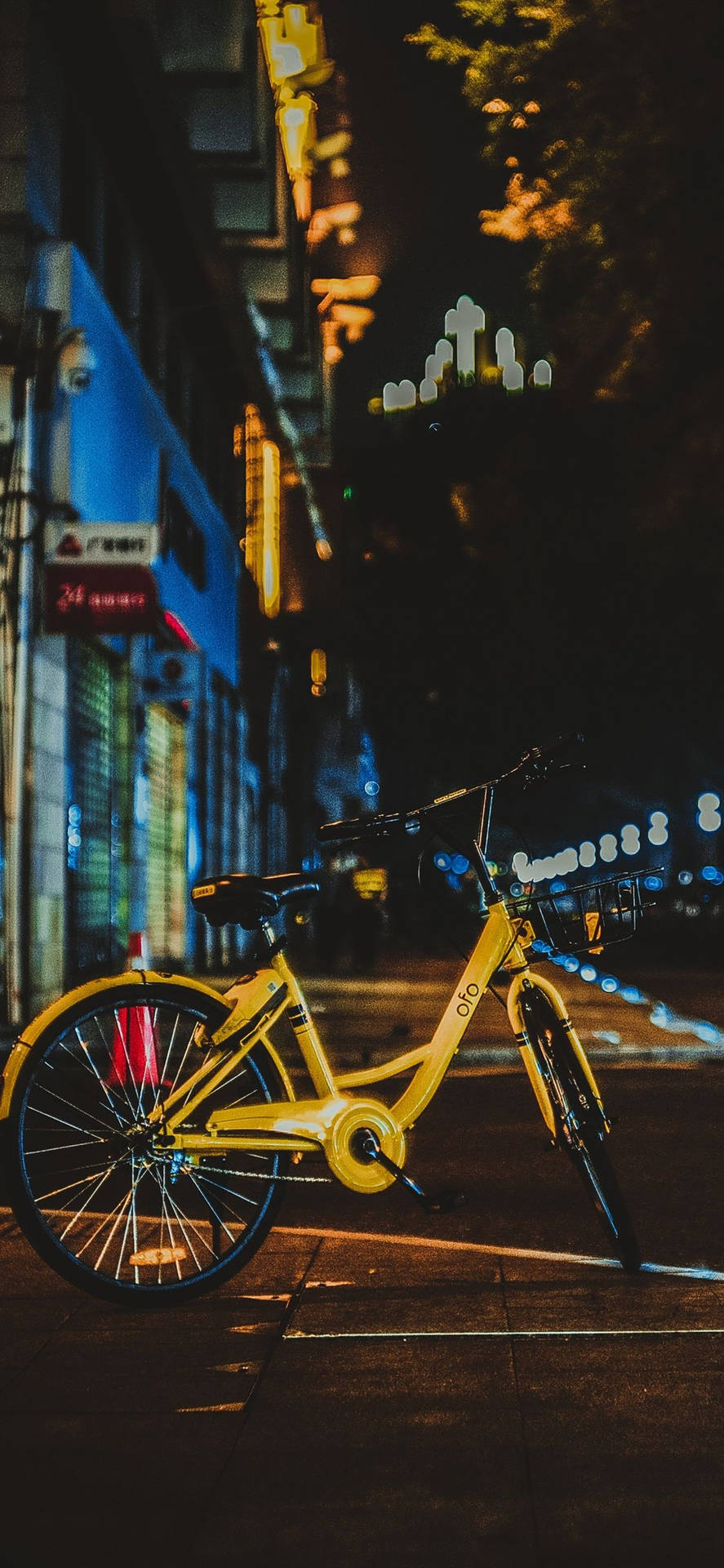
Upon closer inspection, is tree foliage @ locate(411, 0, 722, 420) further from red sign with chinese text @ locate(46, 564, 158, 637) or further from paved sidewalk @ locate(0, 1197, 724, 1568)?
paved sidewalk @ locate(0, 1197, 724, 1568)

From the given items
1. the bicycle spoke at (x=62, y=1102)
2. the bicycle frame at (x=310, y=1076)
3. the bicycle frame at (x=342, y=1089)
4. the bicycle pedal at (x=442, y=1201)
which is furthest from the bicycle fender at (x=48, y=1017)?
the bicycle pedal at (x=442, y=1201)

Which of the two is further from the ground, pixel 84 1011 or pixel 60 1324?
pixel 84 1011

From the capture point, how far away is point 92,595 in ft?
50.1

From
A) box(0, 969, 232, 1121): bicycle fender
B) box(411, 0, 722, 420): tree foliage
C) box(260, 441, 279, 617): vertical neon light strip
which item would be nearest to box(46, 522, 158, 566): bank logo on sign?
box(411, 0, 722, 420): tree foliage

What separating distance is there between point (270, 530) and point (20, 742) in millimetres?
19493

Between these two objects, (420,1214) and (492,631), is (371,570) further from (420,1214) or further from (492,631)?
(420,1214)

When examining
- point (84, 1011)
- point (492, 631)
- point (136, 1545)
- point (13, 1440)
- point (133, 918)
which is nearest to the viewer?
point (136, 1545)

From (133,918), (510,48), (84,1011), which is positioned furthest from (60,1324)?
(133,918)

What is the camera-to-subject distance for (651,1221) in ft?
20.4

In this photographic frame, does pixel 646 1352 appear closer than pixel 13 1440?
No

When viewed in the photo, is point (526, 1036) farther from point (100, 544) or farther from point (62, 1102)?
point (100, 544)

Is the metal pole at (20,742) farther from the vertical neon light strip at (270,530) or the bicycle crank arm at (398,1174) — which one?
the vertical neon light strip at (270,530)

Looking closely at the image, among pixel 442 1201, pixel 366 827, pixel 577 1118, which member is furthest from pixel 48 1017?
pixel 577 1118

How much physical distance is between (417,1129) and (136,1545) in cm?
576
